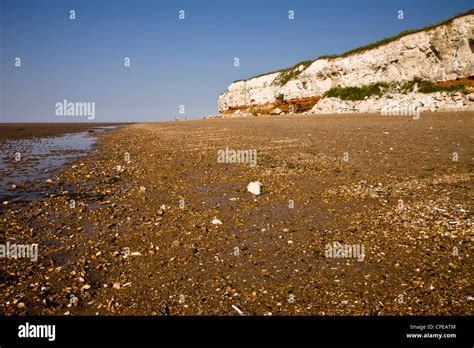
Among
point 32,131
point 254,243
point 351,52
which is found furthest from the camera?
point 351,52

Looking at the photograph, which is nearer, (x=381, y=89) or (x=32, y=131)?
(x=381, y=89)

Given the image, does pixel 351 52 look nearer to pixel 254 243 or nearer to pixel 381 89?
pixel 381 89

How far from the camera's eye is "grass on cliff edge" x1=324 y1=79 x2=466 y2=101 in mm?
36750

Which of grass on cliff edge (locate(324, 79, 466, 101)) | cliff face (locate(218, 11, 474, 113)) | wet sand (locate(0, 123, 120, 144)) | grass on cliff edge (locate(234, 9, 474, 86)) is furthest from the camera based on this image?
grass on cliff edge (locate(234, 9, 474, 86))

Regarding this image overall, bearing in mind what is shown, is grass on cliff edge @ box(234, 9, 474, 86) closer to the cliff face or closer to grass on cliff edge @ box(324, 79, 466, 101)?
the cliff face

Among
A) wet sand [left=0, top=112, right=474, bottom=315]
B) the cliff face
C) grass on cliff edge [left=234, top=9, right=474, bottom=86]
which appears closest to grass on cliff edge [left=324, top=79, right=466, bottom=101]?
the cliff face

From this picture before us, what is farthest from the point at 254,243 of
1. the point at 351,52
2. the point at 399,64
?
the point at 351,52

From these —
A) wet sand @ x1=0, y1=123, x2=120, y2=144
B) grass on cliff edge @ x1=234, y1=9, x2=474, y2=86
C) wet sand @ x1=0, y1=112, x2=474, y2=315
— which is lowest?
wet sand @ x1=0, y1=112, x2=474, y2=315

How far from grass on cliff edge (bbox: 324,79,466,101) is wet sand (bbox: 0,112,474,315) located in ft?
106

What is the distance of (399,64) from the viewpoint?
44594mm

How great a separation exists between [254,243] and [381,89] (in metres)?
48.5
